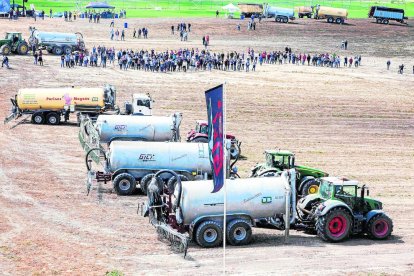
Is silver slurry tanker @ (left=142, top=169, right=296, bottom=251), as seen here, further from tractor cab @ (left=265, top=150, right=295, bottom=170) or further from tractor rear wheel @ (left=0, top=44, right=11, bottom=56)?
tractor rear wheel @ (left=0, top=44, right=11, bottom=56)

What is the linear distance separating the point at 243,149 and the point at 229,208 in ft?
54.3

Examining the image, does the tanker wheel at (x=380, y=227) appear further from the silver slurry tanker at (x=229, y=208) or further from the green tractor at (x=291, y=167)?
the green tractor at (x=291, y=167)

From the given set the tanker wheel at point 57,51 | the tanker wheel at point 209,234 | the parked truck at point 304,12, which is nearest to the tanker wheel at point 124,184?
the tanker wheel at point 209,234

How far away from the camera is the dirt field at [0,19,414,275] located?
24.0 m

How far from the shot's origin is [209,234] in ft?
82.8

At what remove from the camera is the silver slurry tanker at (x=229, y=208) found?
25.1 m

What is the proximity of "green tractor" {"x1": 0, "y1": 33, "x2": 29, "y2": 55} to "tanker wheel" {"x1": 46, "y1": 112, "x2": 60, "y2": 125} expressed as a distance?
25683mm

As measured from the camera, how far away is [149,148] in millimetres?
32094

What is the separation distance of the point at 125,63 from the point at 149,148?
36.4m

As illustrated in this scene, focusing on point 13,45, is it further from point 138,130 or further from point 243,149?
point 138,130

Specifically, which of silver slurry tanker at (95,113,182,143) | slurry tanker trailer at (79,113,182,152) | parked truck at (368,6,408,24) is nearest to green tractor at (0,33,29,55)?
slurry tanker trailer at (79,113,182,152)

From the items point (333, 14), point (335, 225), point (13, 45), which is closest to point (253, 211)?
point (335, 225)

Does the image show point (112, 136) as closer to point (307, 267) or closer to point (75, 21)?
point (307, 267)

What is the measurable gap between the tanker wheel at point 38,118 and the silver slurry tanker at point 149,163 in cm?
1569
